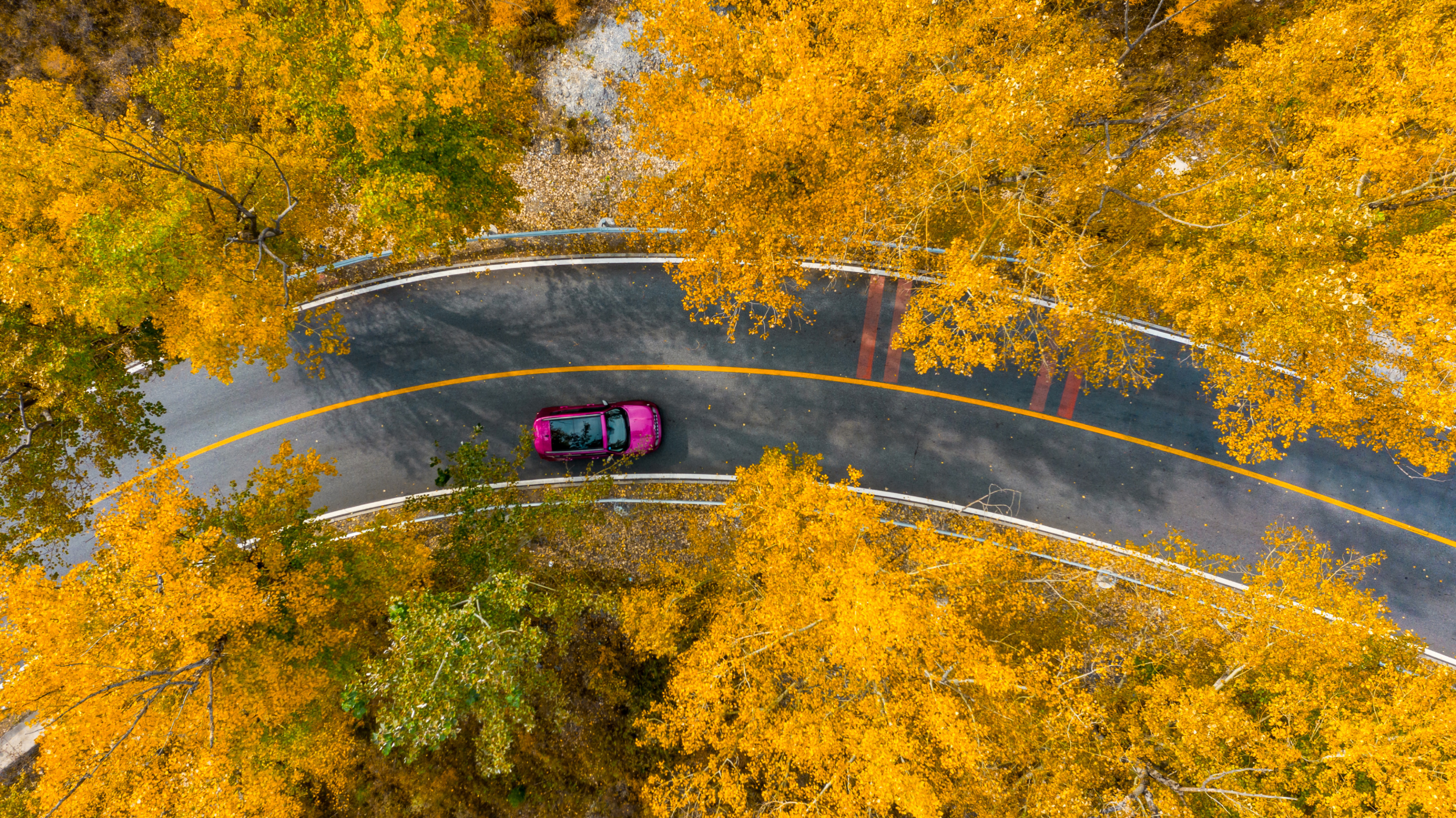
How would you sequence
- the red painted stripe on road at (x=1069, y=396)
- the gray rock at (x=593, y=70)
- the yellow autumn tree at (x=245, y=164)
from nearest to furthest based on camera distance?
the yellow autumn tree at (x=245, y=164)
the red painted stripe on road at (x=1069, y=396)
the gray rock at (x=593, y=70)

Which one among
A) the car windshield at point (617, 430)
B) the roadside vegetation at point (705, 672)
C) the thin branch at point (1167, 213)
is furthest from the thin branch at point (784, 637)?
the thin branch at point (1167, 213)

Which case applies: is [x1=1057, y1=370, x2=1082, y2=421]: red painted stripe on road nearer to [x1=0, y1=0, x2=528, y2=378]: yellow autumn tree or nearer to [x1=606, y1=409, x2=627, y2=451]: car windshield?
[x1=606, y1=409, x2=627, y2=451]: car windshield

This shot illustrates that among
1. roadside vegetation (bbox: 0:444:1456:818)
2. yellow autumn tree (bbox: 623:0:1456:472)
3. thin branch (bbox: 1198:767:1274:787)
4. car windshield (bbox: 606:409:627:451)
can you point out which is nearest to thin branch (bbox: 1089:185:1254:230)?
yellow autumn tree (bbox: 623:0:1456:472)

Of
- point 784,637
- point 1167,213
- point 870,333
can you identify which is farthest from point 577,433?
point 1167,213

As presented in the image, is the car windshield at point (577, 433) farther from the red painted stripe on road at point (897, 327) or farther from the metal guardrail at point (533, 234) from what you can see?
the red painted stripe on road at point (897, 327)

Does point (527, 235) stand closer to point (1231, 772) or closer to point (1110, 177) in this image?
point (1110, 177)

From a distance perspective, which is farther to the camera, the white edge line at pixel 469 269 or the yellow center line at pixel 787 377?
the white edge line at pixel 469 269

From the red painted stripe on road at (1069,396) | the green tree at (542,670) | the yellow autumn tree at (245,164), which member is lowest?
the green tree at (542,670)
